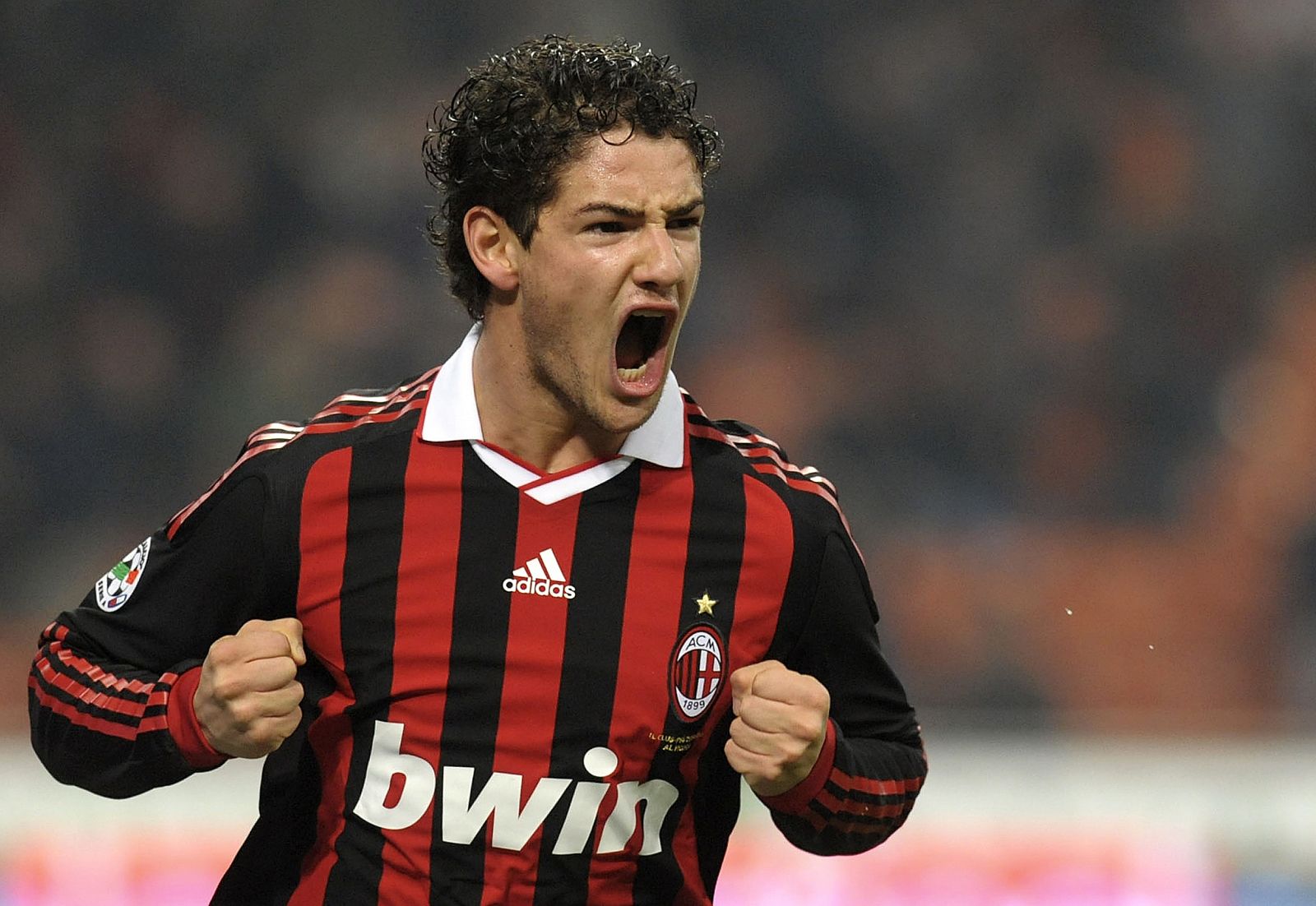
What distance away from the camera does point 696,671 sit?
2342mm

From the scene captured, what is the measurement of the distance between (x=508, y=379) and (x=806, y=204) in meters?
4.93

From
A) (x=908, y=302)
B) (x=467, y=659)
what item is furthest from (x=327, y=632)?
(x=908, y=302)

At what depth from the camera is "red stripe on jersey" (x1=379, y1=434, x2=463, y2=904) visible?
224 cm

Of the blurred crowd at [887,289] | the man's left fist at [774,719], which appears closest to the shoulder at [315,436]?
the man's left fist at [774,719]

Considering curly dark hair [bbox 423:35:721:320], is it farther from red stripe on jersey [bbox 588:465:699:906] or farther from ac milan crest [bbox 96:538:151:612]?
ac milan crest [bbox 96:538:151:612]

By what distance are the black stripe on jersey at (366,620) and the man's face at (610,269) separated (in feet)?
0.87

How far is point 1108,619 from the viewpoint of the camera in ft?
20.1

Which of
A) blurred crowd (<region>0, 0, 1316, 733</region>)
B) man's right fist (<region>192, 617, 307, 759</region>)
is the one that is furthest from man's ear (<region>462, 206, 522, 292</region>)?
blurred crowd (<region>0, 0, 1316, 733</region>)

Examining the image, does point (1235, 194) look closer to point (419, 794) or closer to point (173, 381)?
point (173, 381)

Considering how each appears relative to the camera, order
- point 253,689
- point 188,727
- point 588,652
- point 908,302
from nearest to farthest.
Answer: point 253,689 < point 188,727 < point 588,652 < point 908,302

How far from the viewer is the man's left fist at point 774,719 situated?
2176mm

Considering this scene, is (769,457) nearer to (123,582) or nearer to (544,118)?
(544,118)

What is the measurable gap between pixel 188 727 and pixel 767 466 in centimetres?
87

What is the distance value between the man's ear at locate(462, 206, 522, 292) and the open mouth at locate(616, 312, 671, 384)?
0.57ft
